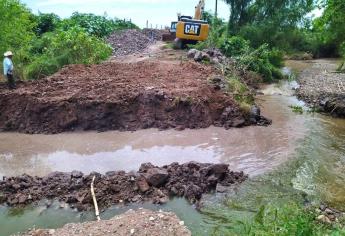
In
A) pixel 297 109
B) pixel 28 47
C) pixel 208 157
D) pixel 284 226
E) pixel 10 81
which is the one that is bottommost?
pixel 208 157

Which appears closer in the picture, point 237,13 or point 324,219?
point 324,219

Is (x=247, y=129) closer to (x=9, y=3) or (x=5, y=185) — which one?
(x=5, y=185)

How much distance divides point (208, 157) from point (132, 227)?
4407 millimetres

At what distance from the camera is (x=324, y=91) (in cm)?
1909

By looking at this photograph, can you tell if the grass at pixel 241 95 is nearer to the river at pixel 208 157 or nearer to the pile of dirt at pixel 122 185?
the river at pixel 208 157

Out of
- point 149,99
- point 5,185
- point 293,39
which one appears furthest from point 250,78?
point 293,39

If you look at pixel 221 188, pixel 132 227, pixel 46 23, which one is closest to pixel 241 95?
pixel 221 188

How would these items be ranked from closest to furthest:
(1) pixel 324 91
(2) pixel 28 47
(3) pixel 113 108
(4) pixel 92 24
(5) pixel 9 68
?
(3) pixel 113 108 < (5) pixel 9 68 < (2) pixel 28 47 < (1) pixel 324 91 < (4) pixel 92 24

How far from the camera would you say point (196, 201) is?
8.18 metres

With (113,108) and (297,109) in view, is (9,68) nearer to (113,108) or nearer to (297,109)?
(113,108)

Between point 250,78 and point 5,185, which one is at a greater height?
point 250,78

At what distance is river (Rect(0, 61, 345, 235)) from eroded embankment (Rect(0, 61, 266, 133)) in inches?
19.0

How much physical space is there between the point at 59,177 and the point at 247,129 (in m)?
6.17

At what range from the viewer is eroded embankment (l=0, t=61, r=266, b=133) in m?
12.8
